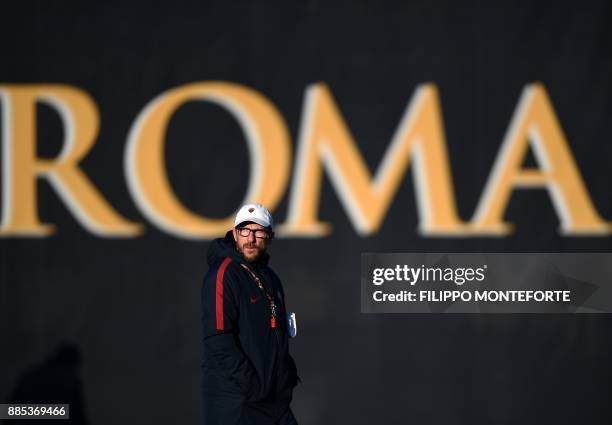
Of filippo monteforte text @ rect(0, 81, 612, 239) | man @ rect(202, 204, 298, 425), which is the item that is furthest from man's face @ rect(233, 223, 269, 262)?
filippo monteforte text @ rect(0, 81, 612, 239)

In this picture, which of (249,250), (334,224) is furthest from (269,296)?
(334,224)

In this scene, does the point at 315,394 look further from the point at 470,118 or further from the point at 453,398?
the point at 470,118

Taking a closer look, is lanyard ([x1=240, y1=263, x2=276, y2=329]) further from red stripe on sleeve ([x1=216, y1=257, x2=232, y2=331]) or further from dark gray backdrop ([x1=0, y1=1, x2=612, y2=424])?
dark gray backdrop ([x1=0, y1=1, x2=612, y2=424])

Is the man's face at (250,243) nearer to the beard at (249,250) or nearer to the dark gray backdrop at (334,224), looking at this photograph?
the beard at (249,250)

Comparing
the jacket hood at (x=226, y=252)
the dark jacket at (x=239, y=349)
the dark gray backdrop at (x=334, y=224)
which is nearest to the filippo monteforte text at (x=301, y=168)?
the dark gray backdrop at (x=334, y=224)

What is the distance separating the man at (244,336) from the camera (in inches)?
139

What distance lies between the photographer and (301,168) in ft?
17.5

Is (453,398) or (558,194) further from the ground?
(558,194)

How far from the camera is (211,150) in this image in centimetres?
538

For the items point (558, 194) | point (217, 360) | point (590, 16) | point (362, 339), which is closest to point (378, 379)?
point (362, 339)

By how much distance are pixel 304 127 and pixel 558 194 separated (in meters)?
1.47

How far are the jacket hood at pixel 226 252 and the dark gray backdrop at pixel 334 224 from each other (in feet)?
5.01

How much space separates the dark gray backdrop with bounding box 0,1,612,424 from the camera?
5336mm

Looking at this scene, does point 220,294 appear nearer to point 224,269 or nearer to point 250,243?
point 224,269
